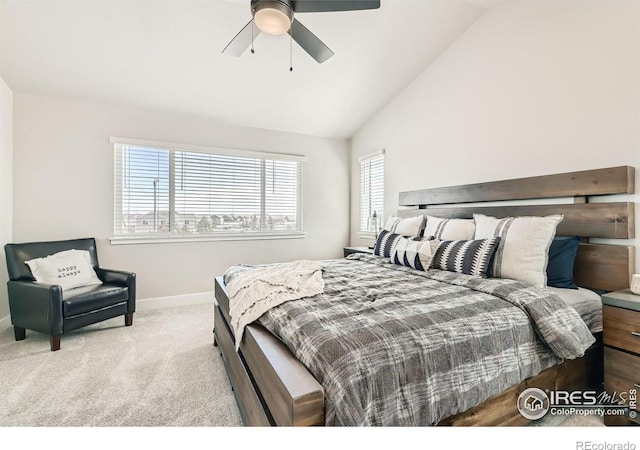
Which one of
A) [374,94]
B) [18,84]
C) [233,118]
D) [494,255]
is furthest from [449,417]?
[18,84]

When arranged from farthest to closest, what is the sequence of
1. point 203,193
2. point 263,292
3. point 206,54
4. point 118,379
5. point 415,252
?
1. point 203,193
2. point 206,54
3. point 415,252
4. point 118,379
5. point 263,292

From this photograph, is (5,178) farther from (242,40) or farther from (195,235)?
(242,40)

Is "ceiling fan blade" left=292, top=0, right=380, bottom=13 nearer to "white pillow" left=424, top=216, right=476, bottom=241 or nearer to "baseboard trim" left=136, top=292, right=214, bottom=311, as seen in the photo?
"white pillow" left=424, top=216, right=476, bottom=241

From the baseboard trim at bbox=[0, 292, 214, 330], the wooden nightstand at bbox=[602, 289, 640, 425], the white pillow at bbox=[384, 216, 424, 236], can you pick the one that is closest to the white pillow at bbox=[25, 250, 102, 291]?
the baseboard trim at bbox=[0, 292, 214, 330]

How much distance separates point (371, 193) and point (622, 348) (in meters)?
3.29

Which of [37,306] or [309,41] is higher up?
[309,41]

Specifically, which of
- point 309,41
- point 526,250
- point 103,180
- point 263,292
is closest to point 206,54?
point 309,41

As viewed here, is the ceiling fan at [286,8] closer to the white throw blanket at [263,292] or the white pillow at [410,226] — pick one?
the white throw blanket at [263,292]

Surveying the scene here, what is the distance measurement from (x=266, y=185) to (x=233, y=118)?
1025 mm

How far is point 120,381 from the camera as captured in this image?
211 centimetres

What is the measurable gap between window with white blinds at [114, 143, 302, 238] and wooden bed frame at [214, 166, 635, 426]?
1.72 m

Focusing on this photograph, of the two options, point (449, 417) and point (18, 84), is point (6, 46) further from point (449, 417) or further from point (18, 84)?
point (449, 417)

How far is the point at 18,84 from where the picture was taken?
3.01 meters

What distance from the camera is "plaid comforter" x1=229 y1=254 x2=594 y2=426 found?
3.56 ft
